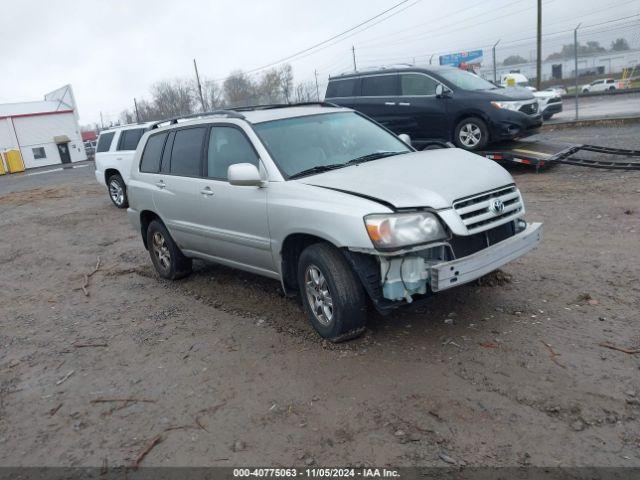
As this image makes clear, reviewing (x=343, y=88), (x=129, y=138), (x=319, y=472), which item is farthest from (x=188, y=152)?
(x=129, y=138)

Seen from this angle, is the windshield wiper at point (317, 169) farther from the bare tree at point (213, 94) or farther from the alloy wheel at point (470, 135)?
the bare tree at point (213, 94)

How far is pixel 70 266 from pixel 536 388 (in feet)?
22.0

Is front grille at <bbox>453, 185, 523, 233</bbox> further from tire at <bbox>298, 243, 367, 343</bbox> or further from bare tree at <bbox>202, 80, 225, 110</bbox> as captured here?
bare tree at <bbox>202, 80, 225, 110</bbox>

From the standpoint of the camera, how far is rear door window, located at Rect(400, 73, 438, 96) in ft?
36.3

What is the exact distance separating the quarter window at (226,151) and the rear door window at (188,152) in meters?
0.19

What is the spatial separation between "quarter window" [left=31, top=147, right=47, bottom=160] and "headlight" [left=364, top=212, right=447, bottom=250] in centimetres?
4764

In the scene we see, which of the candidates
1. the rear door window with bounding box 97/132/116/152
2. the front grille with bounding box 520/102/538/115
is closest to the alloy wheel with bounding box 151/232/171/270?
the front grille with bounding box 520/102/538/115

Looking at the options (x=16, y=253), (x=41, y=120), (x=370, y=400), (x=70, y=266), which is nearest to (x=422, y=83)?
(x=70, y=266)

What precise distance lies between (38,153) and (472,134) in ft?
141

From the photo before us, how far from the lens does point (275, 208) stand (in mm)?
4434

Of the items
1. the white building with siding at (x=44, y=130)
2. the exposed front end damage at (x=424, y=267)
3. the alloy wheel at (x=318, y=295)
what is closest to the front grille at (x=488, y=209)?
the exposed front end damage at (x=424, y=267)

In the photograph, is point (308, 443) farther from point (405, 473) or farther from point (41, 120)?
point (41, 120)

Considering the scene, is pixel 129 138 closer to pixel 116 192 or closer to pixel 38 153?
pixel 116 192

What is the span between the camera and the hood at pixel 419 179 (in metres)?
3.82
